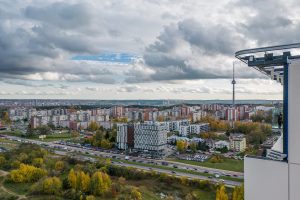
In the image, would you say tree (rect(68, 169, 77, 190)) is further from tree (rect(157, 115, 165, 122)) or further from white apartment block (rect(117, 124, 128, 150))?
tree (rect(157, 115, 165, 122))

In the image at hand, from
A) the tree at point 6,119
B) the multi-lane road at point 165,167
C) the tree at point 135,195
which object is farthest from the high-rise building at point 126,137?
the tree at point 6,119

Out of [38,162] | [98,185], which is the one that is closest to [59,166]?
[38,162]

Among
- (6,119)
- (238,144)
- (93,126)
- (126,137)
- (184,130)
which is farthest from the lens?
(6,119)

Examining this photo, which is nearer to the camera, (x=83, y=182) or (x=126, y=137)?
(x=83, y=182)

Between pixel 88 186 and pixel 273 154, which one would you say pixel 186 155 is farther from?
pixel 273 154

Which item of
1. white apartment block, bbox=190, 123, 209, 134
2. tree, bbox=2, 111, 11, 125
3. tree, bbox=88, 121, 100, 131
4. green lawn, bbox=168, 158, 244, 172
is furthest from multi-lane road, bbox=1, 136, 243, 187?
tree, bbox=2, 111, 11, 125

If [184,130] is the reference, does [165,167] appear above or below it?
below

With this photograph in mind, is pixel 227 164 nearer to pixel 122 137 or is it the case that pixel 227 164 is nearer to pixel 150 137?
pixel 150 137

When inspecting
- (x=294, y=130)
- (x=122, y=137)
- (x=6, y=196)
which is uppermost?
(x=294, y=130)
